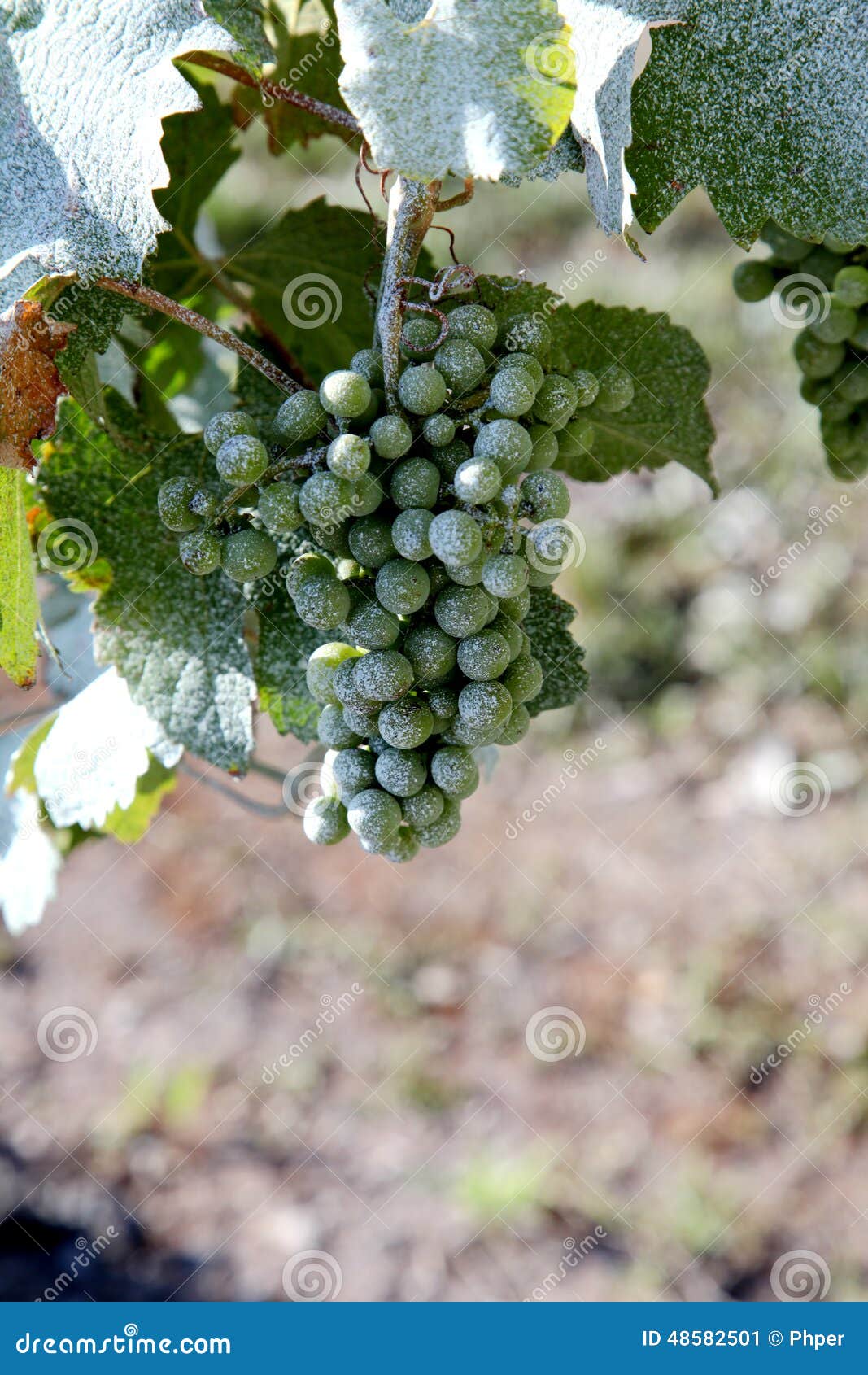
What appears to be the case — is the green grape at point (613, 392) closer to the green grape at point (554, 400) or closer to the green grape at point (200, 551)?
the green grape at point (554, 400)

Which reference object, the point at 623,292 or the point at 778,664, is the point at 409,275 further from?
the point at 623,292

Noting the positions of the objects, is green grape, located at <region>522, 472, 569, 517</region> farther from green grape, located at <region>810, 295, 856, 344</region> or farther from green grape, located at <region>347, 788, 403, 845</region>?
green grape, located at <region>810, 295, 856, 344</region>

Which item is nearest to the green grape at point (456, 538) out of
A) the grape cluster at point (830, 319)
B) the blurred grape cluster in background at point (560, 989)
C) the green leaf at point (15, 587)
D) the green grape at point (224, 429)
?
the green grape at point (224, 429)

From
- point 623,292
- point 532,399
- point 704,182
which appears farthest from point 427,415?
point 623,292

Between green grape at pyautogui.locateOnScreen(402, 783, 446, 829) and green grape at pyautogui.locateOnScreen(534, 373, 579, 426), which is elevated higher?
green grape at pyautogui.locateOnScreen(534, 373, 579, 426)

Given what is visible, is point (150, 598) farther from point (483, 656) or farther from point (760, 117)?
point (760, 117)

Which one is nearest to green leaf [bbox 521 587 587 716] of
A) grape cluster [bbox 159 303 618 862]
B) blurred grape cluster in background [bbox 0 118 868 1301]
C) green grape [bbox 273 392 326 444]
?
grape cluster [bbox 159 303 618 862]

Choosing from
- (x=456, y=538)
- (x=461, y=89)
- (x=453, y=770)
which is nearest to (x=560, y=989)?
(x=453, y=770)
